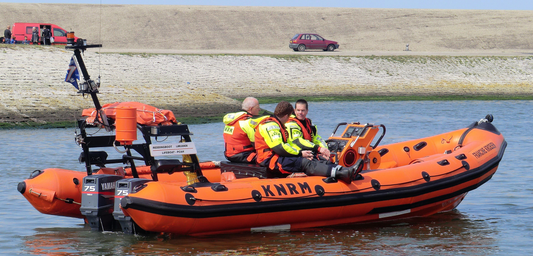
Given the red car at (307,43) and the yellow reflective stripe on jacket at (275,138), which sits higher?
the yellow reflective stripe on jacket at (275,138)

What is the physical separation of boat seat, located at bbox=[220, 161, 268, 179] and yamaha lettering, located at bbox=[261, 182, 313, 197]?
338 millimetres

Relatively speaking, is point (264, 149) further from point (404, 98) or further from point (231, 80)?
point (404, 98)

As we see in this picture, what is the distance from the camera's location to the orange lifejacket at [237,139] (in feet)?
24.4

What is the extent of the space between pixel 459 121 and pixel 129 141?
13969 millimetres

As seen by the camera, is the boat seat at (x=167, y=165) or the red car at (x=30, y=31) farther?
the red car at (x=30, y=31)

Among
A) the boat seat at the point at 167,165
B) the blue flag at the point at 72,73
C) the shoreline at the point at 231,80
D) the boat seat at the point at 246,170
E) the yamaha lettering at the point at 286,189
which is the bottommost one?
the shoreline at the point at 231,80

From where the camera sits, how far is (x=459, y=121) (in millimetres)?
18891

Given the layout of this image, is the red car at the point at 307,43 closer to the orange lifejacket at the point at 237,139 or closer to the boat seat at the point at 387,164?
the boat seat at the point at 387,164

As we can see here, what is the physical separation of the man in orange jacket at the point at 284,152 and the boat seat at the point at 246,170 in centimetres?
7

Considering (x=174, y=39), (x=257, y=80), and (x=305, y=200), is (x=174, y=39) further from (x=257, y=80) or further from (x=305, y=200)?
(x=305, y=200)

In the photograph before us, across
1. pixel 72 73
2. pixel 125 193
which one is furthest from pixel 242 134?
pixel 72 73

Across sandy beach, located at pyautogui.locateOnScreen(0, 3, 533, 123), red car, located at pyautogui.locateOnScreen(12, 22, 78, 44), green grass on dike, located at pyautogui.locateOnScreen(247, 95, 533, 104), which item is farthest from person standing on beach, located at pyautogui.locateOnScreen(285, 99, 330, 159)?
red car, located at pyautogui.locateOnScreen(12, 22, 78, 44)

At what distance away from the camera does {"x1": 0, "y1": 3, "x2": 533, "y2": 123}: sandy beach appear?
1970 cm

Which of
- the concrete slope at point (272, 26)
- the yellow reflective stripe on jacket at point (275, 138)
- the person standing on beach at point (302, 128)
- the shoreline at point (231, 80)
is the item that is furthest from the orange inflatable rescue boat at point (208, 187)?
the concrete slope at point (272, 26)
